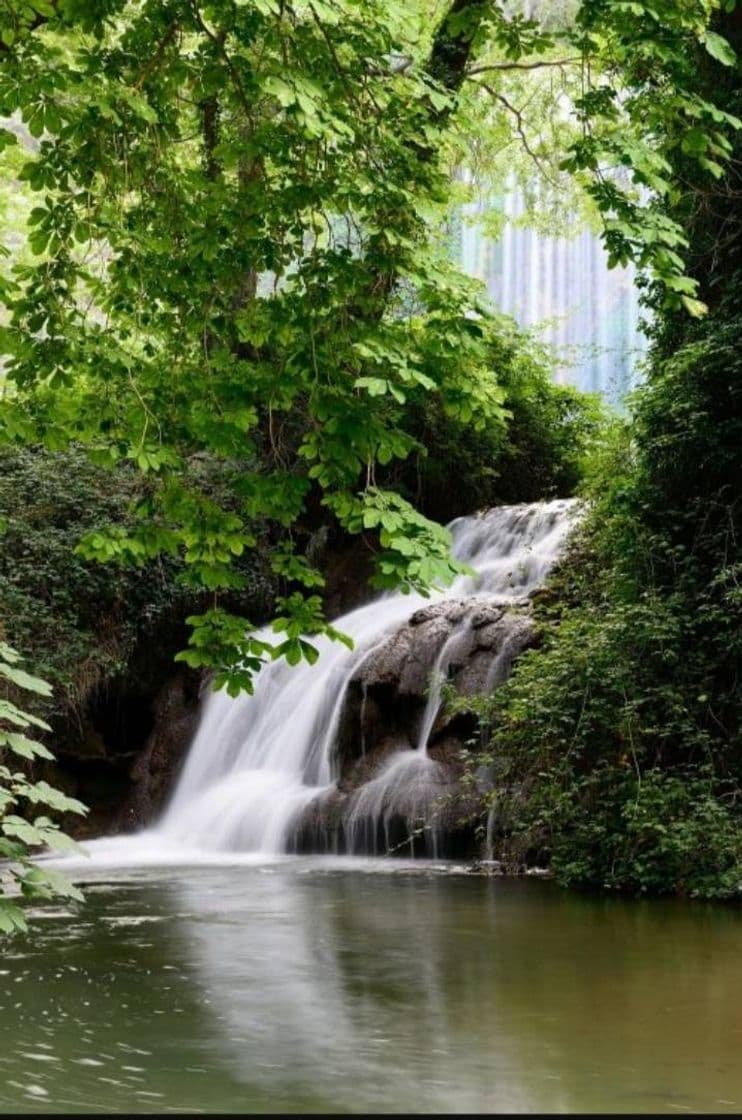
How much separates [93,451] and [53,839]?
2.83 m

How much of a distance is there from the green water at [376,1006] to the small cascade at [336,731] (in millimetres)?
2623

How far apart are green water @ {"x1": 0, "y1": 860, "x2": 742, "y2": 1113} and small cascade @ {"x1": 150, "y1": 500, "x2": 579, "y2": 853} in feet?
8.61

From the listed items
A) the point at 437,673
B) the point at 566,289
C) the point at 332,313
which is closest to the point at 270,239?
the point at 332,313

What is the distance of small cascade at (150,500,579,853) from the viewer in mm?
11078

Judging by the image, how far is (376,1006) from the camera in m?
5.31

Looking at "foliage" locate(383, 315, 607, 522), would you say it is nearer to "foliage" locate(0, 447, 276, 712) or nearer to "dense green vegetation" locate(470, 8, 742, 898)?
"foliage" locate(0, 447, 276, 712)

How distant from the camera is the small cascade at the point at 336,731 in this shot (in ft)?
36.3

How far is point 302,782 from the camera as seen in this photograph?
12.3 m

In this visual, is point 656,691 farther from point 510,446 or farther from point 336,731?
point 510,446

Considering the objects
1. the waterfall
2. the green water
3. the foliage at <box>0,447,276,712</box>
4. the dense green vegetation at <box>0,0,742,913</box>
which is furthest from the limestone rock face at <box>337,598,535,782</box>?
the waterfall

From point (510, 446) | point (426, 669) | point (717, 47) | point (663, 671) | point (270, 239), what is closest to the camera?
point (717, 47)

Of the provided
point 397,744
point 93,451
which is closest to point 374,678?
point 397,744

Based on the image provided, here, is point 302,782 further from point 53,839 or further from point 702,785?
point 53,839

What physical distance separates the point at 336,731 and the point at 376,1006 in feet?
22.8
